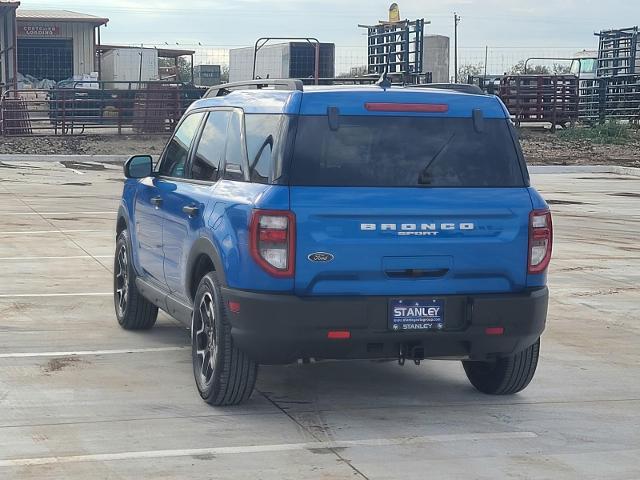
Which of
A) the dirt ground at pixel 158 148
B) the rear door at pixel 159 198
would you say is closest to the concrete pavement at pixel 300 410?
the rear door at pixel 159 198

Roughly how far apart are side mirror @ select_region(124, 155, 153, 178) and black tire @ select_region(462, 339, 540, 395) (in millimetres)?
2794

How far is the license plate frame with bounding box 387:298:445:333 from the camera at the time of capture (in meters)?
6.63

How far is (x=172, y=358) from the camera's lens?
338 inches

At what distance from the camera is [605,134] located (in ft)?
132

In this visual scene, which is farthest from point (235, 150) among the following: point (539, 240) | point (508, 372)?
point (508, 372)

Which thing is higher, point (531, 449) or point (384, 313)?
point (384, 313)

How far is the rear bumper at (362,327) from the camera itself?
21.4 feet

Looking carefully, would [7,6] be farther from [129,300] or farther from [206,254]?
[206,254]

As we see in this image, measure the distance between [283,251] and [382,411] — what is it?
1.30 meters

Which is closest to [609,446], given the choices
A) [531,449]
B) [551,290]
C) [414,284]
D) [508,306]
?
[531,449]

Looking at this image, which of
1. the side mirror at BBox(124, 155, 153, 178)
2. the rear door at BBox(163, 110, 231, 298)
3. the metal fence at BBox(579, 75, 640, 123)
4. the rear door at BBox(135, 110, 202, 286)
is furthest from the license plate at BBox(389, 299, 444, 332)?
the metal fence at BBox(579, 75, 640, 123)

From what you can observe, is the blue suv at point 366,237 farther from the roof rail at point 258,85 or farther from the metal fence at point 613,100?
the metal fence at point 613,100

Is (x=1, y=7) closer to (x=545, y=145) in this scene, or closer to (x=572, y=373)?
(x=545, y=145)

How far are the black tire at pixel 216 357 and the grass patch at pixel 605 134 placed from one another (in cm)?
3341
